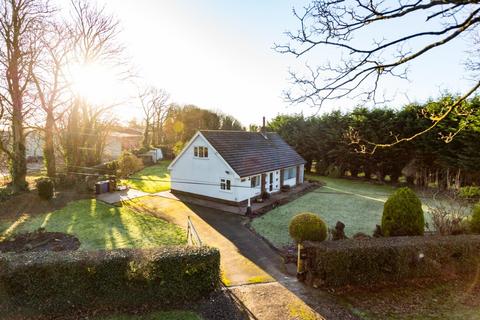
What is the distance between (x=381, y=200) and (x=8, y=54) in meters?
28.8

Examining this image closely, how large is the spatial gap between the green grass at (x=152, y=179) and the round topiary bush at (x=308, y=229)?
36.9 ft

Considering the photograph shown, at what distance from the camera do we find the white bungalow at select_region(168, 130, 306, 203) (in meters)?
18.8

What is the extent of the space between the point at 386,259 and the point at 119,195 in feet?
63.3

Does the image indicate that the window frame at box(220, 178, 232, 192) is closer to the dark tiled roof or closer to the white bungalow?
the white bungalow

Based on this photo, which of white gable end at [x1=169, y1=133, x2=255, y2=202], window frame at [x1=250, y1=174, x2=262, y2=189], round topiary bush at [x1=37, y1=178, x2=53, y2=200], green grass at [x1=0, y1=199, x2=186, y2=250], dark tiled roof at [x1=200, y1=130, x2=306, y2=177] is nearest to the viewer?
green grass at [x1=0, y1=199, x2=186, y2=250]

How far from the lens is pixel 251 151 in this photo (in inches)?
859

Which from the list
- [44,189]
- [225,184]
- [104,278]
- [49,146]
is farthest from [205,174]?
[49,146]

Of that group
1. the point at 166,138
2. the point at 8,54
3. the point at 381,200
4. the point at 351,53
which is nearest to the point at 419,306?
the point at 351,53

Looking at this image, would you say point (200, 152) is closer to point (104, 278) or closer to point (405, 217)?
point (104, 278)

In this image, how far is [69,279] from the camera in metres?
7.14

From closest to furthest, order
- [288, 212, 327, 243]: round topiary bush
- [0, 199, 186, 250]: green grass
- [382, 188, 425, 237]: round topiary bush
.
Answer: [382, 188, 425, 237]: round topiary bush < [288, 212, 327, 243]: round topiary bush < [0, 199, 186, 250]: green grass

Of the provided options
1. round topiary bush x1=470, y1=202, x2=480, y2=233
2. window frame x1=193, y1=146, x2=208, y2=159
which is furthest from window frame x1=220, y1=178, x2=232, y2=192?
round topiary bush x1=470, y1=202, x2=480, y2=233

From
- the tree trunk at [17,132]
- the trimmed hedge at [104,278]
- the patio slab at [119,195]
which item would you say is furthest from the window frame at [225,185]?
the tree trunk at [17,132]

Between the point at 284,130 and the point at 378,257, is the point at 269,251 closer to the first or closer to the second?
the point at 378,257
